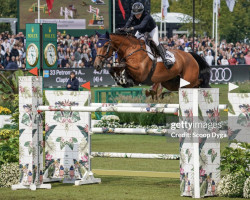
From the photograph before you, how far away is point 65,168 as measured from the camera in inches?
410

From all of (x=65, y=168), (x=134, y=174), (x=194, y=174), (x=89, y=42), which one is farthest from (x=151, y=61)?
(x=89, y=42)

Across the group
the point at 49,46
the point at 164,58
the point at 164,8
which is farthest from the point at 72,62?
the point at 164,58

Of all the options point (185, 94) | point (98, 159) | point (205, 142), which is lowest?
point (98, 159)

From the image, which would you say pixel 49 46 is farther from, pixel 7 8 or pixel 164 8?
pixel 7 8

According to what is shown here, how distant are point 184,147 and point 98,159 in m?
5.01

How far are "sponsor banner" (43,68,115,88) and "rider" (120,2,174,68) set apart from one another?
1788 centimetres

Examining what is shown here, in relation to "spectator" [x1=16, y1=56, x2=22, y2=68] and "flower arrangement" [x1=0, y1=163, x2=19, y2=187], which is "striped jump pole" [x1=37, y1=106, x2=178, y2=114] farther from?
"spectator" [x1=16, y1=56, x2=22, y2=68]

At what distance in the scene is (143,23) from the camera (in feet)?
40.1

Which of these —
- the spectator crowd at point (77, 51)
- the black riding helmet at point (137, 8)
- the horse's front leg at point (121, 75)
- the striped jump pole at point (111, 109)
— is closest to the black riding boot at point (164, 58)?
the black riding helmet at point (137, 8)

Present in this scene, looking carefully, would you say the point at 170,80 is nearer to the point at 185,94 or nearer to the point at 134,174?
the point at 134,174

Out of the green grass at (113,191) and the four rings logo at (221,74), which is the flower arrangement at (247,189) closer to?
the green grass at (113,191)

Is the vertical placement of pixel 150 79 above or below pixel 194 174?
above

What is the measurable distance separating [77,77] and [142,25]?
19171 millimetres

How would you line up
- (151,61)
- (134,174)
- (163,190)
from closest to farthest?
(163,190) < (134,174) < (151,61)
